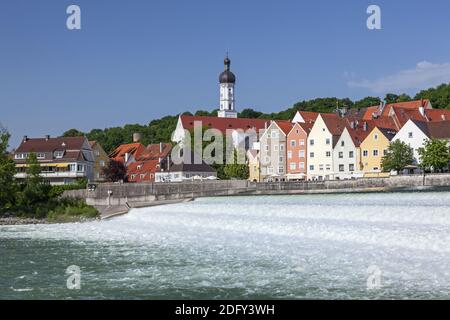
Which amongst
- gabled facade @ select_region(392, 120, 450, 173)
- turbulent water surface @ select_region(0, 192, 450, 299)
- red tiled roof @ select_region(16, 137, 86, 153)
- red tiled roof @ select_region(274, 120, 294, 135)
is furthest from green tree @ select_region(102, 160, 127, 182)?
turbulent water surface @ select_region(0, 192, 450, 299)

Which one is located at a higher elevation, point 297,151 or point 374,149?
point 297,151

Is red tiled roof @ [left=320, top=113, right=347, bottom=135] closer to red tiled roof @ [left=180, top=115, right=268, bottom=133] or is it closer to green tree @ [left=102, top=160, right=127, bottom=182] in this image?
green tree @ [left=102, top=160, right=127, bottom=182]

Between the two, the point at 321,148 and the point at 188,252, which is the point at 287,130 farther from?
the point at 188,252

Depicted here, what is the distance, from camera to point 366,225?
101 feet

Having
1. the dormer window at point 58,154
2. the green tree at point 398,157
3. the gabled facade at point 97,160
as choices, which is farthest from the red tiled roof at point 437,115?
the dormer window at point 58,154

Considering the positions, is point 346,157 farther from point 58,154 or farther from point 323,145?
point 58,154

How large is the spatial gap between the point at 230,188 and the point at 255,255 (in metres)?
47.4

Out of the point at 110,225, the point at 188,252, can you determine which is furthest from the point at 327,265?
the point at 110,225

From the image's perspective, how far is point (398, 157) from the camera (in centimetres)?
7781

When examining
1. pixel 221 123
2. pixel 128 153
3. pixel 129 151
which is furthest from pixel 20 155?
pixel 221 123

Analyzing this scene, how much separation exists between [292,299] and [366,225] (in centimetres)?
1341

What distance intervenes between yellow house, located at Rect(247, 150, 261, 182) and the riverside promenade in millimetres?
27653

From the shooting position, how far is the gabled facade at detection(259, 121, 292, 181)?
99.1 metres
